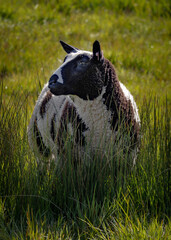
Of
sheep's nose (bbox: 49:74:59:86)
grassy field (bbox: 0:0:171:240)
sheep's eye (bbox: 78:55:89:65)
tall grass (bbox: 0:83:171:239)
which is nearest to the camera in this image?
grassy field (bbox: 0:0:171:240)

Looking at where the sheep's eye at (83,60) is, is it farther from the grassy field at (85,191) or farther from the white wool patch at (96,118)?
the grassy field at (85,191)

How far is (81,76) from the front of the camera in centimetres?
326

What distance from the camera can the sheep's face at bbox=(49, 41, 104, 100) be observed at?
3.20 m

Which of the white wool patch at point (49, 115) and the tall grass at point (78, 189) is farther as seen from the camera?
the white wool patch at point (49, 115)

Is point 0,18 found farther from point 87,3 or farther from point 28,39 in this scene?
point 87,3

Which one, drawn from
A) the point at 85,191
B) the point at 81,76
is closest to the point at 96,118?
the point at 81,76

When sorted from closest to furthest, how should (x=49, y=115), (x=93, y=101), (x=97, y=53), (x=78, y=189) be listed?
(x=78, y=189), (x=97, y=53), (x=93, y=101), (x=49, y=115)

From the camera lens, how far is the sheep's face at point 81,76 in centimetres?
320

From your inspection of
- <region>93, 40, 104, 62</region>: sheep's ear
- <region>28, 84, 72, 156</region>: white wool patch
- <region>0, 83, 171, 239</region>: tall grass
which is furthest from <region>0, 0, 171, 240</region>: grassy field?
<region>93, 40, 104, 62</region>: sheep's ear

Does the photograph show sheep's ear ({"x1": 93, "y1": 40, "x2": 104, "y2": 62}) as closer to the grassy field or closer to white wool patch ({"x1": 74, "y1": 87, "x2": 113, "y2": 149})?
white wool patch ({"x1": 74, "y1": 87, "x2": 113, "y2": 149})

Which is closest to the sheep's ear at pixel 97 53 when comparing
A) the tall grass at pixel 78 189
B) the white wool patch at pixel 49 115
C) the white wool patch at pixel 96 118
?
the white wool patch at pixel 96 118

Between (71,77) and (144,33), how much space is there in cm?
734

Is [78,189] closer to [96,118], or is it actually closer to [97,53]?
[96,118]

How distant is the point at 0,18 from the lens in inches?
390
